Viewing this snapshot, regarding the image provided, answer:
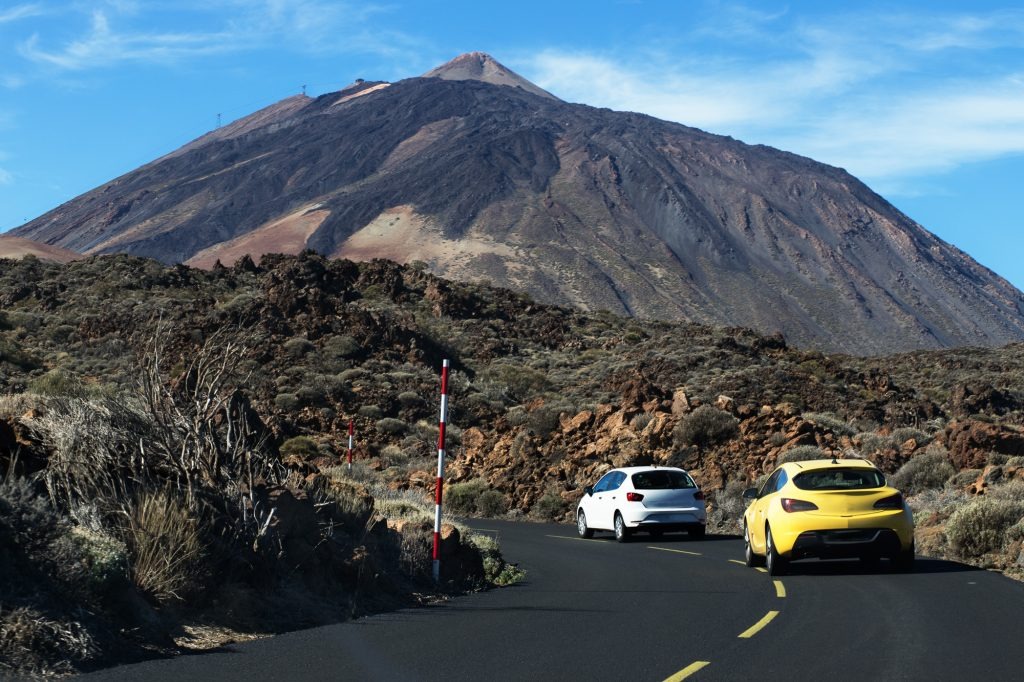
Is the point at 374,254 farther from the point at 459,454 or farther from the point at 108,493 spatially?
the point at 108,493

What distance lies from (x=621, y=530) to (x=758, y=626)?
1203 cm

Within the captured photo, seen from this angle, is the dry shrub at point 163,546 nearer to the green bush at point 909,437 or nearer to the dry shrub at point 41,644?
the dry shrub at point 41,644

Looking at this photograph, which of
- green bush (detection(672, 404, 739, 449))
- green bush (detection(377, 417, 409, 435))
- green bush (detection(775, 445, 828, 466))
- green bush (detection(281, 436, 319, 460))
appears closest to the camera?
green bush (detection(775, 445, 828, 466))

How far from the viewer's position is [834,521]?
16.2 metres

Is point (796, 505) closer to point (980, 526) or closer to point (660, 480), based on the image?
point (980, 526)

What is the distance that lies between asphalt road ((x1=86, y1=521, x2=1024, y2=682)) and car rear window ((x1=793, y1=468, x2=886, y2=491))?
1146mm

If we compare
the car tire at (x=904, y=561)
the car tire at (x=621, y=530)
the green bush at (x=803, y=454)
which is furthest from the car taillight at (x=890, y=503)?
the green bush at (x=803, y=454)

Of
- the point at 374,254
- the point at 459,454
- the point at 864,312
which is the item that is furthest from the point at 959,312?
the point at 459,454

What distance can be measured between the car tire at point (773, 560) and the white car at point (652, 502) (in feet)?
21.8

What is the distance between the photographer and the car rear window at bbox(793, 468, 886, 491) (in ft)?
55.2

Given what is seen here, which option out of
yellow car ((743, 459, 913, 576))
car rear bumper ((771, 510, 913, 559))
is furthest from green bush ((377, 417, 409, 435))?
car rear bumper ((771, 510, 913, 559))

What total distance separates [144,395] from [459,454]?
27567mm

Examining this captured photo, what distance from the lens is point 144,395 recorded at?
1248cm

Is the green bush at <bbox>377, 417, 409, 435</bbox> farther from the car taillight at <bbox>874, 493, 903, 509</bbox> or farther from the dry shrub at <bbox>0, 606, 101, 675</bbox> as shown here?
the dry shrub at <bbox>0, 606, 101, 675</bbox>
